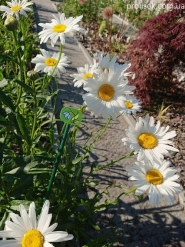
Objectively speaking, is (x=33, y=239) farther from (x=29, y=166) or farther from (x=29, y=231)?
(x=29, y=166)

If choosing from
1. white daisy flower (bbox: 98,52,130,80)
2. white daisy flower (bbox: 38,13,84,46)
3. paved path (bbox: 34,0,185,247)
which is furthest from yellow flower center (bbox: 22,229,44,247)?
paved path (bbox: 34,0,185,247)

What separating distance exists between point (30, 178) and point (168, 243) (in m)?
1.19

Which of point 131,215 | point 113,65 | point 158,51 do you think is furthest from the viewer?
point 158,51

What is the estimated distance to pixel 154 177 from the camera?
4.24 ft

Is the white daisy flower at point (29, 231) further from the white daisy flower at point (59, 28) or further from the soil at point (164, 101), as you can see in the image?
the soil at point (164, 101)

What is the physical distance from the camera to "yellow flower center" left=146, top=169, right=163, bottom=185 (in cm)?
129

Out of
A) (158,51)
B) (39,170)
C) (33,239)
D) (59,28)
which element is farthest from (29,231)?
(158,51)

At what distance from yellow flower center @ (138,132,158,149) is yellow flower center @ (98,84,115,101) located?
0.78ft

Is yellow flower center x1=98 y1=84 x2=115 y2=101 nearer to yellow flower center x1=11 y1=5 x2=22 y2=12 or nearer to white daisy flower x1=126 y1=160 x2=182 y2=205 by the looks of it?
white daisy flower x1=126 y1=160 x2=182 y2=205

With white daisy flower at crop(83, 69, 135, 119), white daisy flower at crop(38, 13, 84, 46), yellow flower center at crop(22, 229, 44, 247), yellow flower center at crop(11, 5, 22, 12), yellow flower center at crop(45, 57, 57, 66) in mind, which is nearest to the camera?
yellow flower center at crop(22, 229, 44, 247)

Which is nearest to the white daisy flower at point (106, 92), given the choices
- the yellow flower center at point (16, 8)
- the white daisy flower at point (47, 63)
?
the white daisy flower at point (47, 63)

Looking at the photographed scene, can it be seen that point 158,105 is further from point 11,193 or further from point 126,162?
point 11,193

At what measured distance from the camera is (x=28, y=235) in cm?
92

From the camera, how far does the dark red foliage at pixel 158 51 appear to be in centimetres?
300
